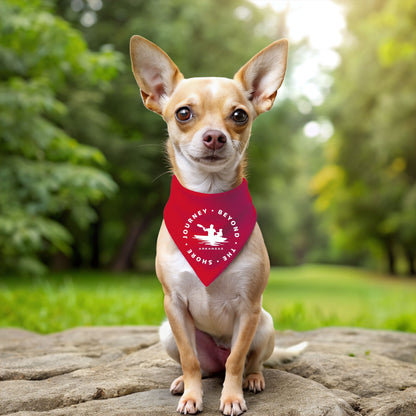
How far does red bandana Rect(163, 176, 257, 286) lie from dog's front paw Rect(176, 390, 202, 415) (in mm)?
674

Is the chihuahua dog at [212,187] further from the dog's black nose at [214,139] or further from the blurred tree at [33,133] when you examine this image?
the blurred tree at [33,133]

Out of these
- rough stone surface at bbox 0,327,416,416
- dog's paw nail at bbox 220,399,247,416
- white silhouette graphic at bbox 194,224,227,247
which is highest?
white silhouette graphic at bbox 194,224,227,247

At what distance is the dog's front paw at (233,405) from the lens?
7.99 feet

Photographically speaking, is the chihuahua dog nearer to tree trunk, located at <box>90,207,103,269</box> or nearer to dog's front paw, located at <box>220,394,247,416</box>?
dog's front paw, located at <box>220,394,247,416</box>

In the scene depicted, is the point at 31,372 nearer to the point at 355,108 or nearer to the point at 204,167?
the point at 204,167

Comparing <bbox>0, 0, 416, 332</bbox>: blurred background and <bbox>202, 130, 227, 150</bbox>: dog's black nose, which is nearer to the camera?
<bbox>202, 130, 227, 150</bbox>: dog's black nose

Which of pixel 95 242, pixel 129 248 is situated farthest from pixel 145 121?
pixel 95 242

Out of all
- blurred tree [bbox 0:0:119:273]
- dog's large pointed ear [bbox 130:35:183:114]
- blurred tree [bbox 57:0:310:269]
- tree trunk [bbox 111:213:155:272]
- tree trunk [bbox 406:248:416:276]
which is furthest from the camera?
tree trunk [bbox 406:248:416:276]

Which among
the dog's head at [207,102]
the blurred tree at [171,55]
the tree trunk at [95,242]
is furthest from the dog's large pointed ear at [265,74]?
the tree trunk at [95,242]

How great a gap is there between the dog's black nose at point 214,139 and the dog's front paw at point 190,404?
129 cm

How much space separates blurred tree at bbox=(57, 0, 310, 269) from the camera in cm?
1127

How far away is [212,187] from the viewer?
2.72m

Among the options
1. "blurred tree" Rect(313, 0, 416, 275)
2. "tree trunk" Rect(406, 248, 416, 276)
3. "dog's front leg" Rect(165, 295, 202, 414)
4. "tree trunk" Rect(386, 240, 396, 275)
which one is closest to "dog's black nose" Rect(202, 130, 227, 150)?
"dog's front leg" Rect(165, 295, 202, 414)

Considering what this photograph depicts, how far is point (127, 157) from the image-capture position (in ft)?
37.7
